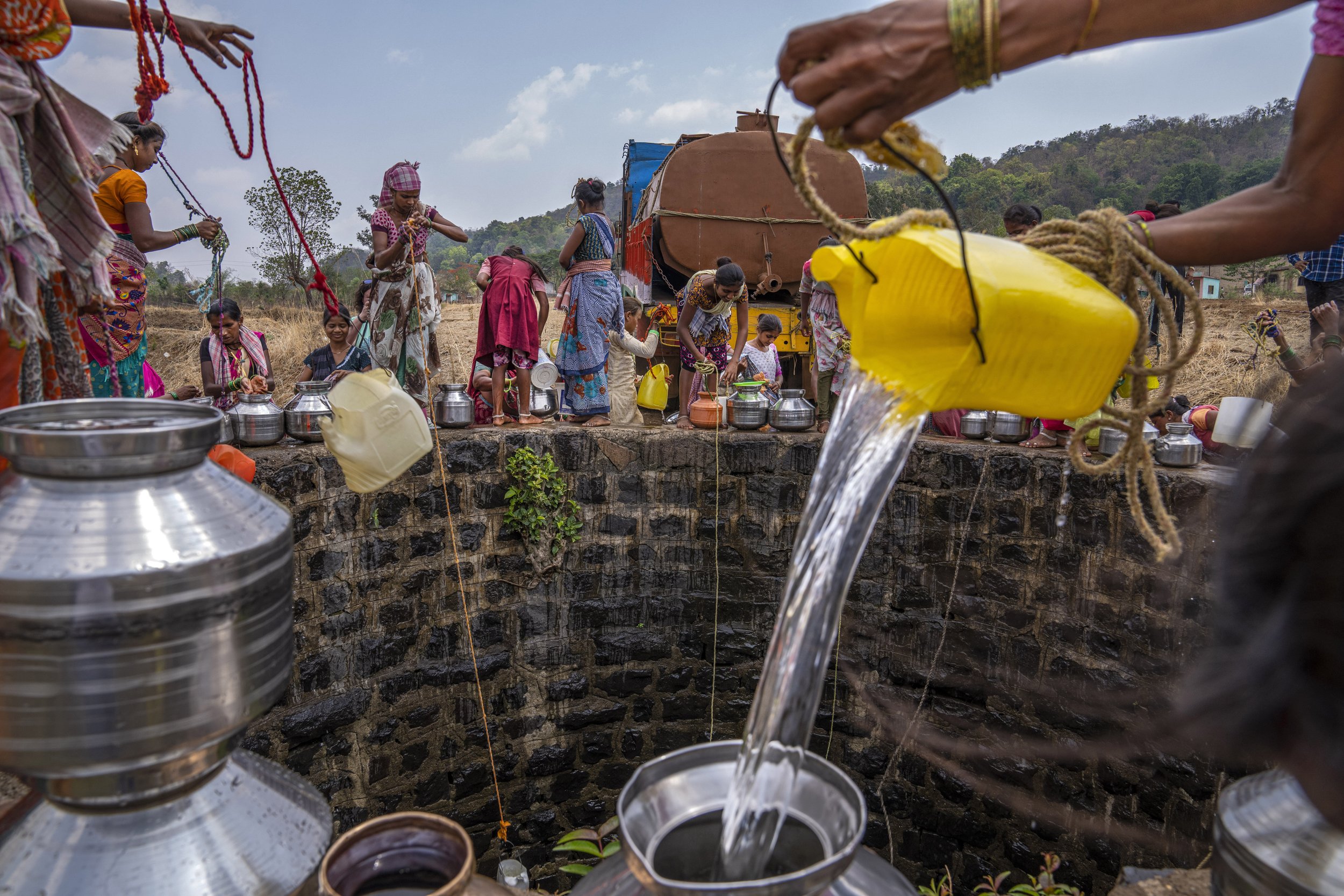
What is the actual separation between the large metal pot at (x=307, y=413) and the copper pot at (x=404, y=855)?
2874 millimetres

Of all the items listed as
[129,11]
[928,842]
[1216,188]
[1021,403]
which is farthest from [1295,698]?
[1216,188]

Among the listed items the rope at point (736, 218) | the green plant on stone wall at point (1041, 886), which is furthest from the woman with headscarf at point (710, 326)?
the green plant on stone wall at point (1041, 886)

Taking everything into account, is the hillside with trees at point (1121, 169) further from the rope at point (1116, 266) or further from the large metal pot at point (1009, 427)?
the rope at point (1116, 266)

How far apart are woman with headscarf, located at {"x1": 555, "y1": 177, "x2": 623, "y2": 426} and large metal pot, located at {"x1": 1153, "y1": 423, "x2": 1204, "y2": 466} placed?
333 centimetres

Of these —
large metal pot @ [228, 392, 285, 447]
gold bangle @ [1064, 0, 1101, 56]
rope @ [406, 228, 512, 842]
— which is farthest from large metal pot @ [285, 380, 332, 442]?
gold bangle @ [1064, 0, 1101, 56]

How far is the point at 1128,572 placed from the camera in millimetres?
4078

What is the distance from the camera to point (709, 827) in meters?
1.33

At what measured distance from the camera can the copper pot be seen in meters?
1.39

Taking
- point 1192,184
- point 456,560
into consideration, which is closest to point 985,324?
point 456,560

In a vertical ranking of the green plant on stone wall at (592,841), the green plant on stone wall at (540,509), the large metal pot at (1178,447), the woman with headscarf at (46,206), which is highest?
the woman with headscarf at (46,206)

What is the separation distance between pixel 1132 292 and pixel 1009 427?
343cm

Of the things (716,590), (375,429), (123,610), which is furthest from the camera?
(716,590)

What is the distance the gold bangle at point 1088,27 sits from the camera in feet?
3.62

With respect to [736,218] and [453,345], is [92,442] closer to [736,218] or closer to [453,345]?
[736,218]
